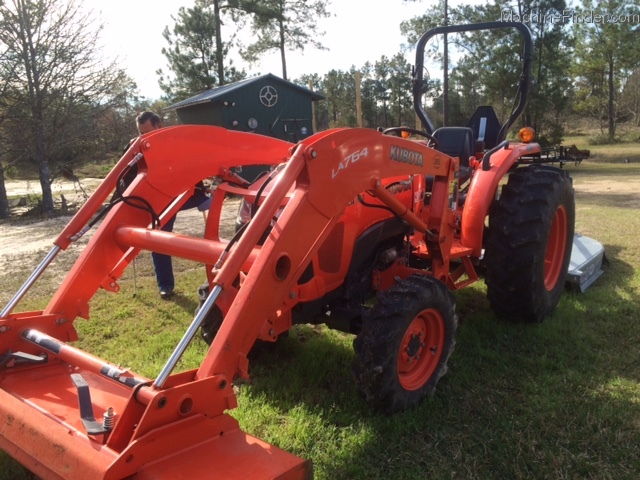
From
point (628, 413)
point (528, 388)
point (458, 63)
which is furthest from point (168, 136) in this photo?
point (458, 63)

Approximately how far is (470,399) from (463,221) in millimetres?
1337

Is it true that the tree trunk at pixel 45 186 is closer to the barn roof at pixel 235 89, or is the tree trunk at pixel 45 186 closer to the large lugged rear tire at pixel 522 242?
the barn roof at pixel 235 89

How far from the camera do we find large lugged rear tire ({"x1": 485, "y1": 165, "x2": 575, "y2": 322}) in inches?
146

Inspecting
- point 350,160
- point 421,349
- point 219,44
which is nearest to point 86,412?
point 350,160

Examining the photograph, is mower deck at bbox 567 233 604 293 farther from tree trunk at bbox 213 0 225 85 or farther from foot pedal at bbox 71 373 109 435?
tree trunk at bbox 213 0 225 85

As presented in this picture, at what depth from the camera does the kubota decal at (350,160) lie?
2.41 metres

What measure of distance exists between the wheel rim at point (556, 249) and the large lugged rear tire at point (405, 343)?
68.4 inches

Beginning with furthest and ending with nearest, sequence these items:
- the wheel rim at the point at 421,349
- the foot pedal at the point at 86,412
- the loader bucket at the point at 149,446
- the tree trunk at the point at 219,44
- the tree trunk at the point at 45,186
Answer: the tree trunk at the point at 219,44 → the tree trunk at the point at 45,186 → the wheel rim at the point at 421,349 → the foot pedal at the point at 86,412 → the loader bucket at the point at 149,446

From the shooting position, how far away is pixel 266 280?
85.1 inches

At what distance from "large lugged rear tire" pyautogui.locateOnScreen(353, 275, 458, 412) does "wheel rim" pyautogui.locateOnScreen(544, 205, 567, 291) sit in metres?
1.74

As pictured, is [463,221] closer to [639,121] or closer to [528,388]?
[528,388]

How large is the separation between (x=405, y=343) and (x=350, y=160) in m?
1.10

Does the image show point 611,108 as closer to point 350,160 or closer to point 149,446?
point 350,160

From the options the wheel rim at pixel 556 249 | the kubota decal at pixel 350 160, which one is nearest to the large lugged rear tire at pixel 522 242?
the wheel rim at pixel 556 249
